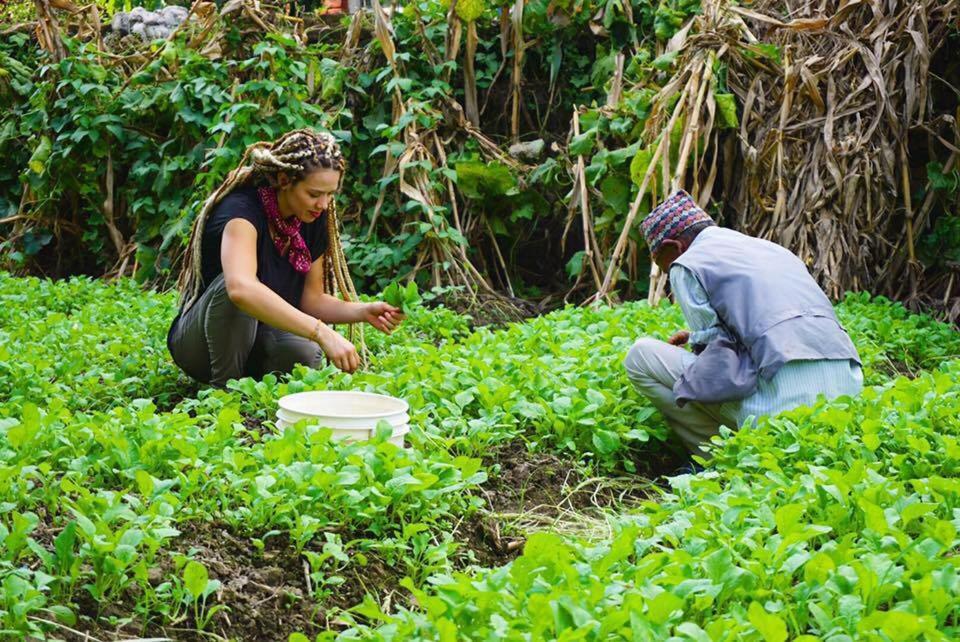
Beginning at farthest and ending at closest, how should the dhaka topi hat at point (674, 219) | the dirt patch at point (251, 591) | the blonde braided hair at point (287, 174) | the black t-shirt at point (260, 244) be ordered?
the black t-shirt at point (260, 244)
the blonde braided hair at point (287, 174)
the dhaka topi hat at point (674, 219)
the dirt patch at point (251, 591)

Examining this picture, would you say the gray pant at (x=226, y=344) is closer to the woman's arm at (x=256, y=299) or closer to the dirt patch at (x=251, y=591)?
the woman's arm at (x=256, y=299)

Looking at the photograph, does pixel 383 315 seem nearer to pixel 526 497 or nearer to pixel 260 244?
pixel 260 244

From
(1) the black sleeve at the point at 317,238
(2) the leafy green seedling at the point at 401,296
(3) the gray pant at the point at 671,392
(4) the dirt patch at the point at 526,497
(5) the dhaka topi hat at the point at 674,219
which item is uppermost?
(5) the dhaka topi hat at the point at 674,219

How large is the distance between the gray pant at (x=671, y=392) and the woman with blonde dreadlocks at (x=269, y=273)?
1.02 m

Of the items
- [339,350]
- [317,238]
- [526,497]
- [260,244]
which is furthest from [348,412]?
[317,238]

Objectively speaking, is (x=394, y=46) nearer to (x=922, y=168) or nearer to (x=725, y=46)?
(x=725, y=46)

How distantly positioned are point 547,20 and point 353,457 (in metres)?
6.24

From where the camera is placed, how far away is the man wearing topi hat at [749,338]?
3.74 m

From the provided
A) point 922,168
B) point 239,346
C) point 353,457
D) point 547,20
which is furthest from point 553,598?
point 547,20

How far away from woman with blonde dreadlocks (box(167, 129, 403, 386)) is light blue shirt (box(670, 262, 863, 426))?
3.98ft

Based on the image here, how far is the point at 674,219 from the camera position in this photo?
407cm

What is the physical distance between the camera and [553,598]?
2.10m

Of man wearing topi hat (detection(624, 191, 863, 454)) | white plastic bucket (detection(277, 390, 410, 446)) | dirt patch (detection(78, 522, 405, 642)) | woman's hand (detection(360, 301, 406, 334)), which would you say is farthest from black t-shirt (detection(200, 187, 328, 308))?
dirt patch (detection(78, 522, 405, 642))

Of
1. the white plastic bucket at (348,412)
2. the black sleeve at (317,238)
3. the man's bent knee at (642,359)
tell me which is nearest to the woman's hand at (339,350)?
the white plastic bucket at (348,412)
